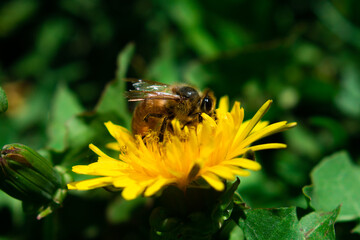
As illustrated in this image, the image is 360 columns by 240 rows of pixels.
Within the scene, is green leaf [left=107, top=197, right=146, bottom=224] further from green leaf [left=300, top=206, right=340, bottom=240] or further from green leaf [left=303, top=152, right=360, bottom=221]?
green leaf [left=300, top=206, right=340, bottom=240]

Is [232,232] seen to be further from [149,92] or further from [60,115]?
[60,115]

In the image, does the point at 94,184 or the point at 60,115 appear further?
the point at 60,115

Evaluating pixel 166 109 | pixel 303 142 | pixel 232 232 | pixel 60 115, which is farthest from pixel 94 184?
pixel 303 142

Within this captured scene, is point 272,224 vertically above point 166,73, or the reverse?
point 166,73

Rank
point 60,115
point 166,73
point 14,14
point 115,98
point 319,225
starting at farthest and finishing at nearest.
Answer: point 14,14
point 166,73
point 60,115
point 115,98
point 319,225

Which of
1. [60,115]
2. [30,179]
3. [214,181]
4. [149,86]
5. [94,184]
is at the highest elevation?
[149,86]

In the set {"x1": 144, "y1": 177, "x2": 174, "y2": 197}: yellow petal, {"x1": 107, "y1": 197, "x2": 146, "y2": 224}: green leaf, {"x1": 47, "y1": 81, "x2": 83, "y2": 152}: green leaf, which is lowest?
{"x1": 107, "y1": 197, "x2": 146, "y2": 224}: green leaf

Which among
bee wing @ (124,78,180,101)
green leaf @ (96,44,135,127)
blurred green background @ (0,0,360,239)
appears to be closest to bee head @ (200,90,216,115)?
bee wing @ (124,78,180,101)
